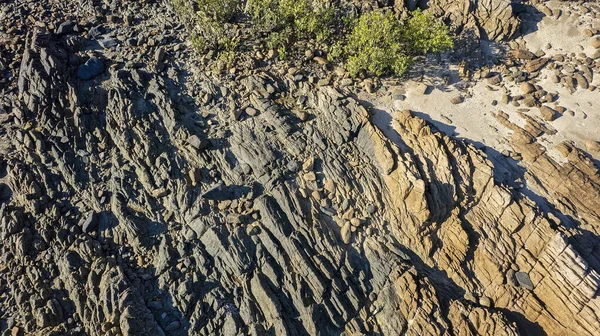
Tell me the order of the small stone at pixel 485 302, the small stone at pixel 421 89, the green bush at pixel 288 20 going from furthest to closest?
the green bush at pixel 288 20 → the small stone at pixel 421 89 → the small stone at pixel 485 302

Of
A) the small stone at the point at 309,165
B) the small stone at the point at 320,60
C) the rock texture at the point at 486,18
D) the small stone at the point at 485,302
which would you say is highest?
the rock texture at the point at 486,18

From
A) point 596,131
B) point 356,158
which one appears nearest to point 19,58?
point 356,158

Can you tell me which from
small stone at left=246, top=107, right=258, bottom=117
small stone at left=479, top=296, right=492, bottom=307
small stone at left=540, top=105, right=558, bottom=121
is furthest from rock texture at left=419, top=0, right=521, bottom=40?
small stone at left=479, top=296, right=492, bottom=307

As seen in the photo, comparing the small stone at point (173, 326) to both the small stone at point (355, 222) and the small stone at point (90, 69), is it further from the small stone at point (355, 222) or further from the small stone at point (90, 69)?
the small stone at point (90, 69)

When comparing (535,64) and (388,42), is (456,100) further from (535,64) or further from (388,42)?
(535,64)

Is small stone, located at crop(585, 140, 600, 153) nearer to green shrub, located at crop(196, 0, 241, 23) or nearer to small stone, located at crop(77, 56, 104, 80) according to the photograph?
green shrub, located at crop(196, 0, 241, 23)

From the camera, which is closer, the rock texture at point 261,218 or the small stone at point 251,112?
the rock texture at point 261,218

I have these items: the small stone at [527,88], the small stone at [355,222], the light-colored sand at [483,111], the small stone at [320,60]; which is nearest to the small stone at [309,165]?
the small stone at [355,222]
